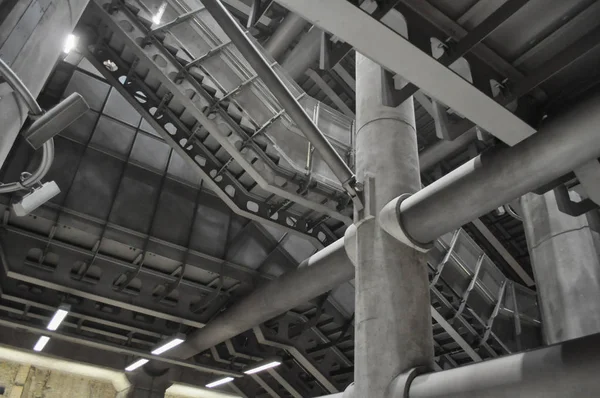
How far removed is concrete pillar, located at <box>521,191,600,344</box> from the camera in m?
9.67

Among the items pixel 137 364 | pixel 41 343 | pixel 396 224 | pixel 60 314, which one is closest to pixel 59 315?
pixel 60 314

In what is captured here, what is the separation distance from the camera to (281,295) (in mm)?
11797

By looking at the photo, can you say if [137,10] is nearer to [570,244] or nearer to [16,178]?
[16,178]

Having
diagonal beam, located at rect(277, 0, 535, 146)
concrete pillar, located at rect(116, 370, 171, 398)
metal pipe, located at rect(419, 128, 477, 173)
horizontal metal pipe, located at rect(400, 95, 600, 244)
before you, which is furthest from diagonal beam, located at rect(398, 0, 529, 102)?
concrete pillar, located at rect(116, 370, 171, 398)

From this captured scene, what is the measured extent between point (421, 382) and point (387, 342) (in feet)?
2.47

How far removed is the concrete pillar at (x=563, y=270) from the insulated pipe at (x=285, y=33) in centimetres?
923

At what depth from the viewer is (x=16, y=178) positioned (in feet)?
40.6

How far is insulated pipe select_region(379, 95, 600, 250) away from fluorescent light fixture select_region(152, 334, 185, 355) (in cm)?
955

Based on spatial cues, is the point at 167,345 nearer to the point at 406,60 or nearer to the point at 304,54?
the point at 304,54

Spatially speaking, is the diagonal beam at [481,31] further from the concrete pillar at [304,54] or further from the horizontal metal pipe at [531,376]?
the concrete pillar at [304,54]

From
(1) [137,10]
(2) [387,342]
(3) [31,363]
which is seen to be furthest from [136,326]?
(2) [387,342]

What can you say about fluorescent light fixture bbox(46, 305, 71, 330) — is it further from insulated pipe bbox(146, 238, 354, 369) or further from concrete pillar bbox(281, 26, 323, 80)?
concrete pillar bbox(281, 26, 323, 80)

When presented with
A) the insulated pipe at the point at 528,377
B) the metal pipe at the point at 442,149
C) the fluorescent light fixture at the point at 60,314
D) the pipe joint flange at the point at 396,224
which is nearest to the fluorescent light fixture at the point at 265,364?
the fluorescent light fixture at the point at 60,314

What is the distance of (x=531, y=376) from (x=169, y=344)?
40.3 ft
